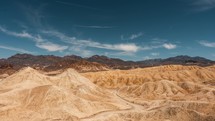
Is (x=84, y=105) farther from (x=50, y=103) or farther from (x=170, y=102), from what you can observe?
(x=170, y=102)

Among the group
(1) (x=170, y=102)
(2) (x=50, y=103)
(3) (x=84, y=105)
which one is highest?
(1) (x=170, y=102)

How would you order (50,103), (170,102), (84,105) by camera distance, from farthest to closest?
(170,102), (84,105), (50,103)

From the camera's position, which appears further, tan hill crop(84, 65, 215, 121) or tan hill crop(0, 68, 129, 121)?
tan hill crop(0, 68, 129, 121)

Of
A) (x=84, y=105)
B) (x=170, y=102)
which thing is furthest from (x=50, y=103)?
(x=170, y=102)

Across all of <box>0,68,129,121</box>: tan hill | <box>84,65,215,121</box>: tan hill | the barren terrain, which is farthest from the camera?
<box>0,68,129,121</box>: tan hill

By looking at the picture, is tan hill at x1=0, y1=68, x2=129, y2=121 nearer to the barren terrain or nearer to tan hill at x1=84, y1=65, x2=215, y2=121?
the barren terrain

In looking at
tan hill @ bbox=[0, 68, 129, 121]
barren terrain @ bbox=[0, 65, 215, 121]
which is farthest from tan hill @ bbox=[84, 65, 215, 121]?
tan hill @ bbox=[0, 68, 129, 121]

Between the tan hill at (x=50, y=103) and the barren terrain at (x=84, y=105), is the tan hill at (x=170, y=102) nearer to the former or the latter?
the barren terrain at (x=84, y=105)

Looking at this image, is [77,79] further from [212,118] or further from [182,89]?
[212,118]

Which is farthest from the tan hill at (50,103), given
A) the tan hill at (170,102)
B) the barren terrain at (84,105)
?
the tan hill at (170,102)

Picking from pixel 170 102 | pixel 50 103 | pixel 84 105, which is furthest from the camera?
pixel 170 102

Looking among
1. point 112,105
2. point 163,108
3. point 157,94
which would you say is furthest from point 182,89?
point 163,108
